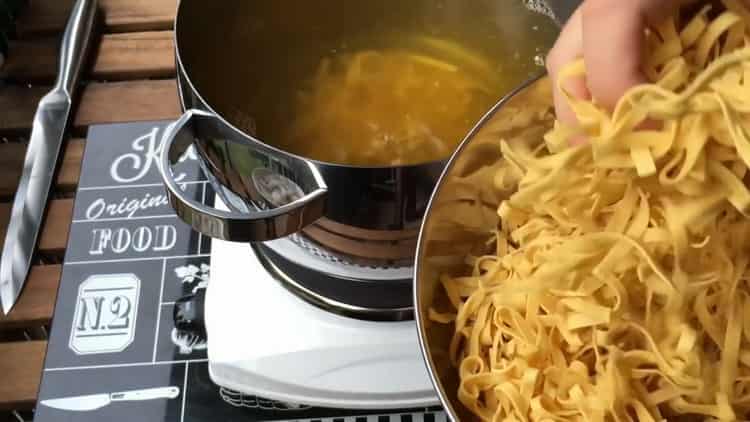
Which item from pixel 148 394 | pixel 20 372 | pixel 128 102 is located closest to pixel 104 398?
pixel 148 394

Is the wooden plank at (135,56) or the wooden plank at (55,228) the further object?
the wooden plank at (135,56)

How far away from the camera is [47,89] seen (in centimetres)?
94

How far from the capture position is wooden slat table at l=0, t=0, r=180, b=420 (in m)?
0.79

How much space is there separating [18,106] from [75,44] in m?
0.10

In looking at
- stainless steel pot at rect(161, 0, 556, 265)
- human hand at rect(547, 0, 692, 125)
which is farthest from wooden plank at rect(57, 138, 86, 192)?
human hand at rect(547, 0, 692, 125)

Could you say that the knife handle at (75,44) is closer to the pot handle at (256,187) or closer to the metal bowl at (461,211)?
the pot handle at (256,187)

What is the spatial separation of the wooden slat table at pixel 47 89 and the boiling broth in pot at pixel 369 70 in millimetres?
178

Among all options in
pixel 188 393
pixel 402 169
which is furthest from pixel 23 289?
pixel 402 169

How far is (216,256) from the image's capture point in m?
0.69

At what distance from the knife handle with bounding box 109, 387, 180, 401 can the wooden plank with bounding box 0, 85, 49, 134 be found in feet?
1.30

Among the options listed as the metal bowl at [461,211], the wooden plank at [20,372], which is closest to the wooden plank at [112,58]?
the wooden plank at [20,372]

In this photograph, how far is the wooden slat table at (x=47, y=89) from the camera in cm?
79

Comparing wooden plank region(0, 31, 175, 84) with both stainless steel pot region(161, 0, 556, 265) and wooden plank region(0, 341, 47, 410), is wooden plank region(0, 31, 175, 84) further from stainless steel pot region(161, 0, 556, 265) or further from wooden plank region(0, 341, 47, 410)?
wooden plank region(0, 341, 47, 410)

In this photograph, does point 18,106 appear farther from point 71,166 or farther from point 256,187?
point 256,187
